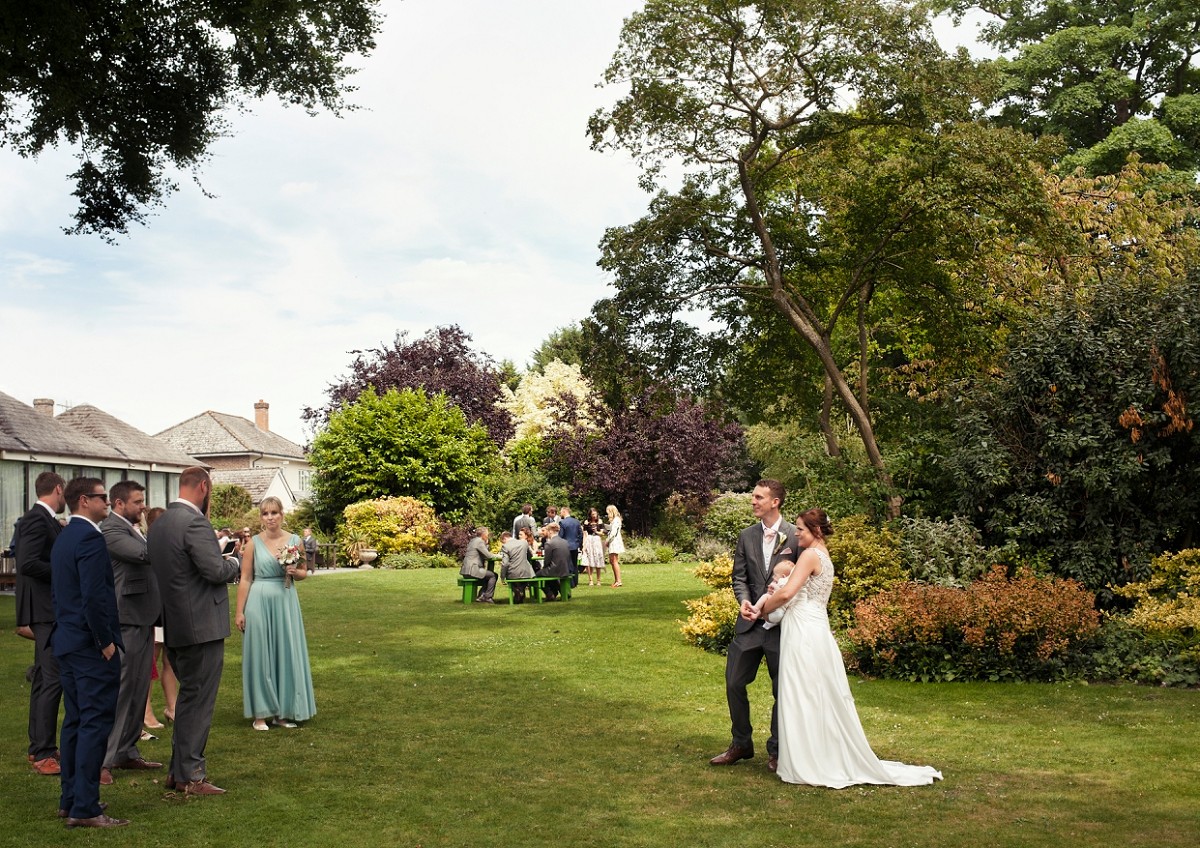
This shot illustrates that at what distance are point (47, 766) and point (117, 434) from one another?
3187 cm

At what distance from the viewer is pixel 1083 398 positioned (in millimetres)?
13445

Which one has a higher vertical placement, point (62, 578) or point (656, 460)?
point (656, 460)

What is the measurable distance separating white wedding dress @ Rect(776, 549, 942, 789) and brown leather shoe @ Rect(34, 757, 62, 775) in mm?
5283

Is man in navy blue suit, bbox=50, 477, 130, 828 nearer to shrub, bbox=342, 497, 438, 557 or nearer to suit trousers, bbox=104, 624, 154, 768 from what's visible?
suit trousers, bbox=104, 624, 154, 768

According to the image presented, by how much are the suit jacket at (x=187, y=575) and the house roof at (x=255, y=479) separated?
45.9 meters

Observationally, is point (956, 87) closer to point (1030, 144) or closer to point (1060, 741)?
point (1030, 144)

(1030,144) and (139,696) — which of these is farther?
(1030,144)

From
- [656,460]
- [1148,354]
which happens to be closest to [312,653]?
[1148,354]

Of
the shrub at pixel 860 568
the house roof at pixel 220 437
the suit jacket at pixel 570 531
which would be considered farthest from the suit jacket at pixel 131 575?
the house roof at pixel 220 437

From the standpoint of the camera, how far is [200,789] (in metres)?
7.14

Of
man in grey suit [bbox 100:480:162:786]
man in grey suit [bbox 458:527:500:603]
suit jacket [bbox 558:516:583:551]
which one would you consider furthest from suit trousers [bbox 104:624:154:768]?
suit jacket [bbox 558:516:583:551]

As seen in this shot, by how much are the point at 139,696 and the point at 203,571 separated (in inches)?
56.5

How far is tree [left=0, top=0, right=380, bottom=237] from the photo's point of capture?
14.5 meters

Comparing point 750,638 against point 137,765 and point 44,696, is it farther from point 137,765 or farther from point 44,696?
point 44,696
